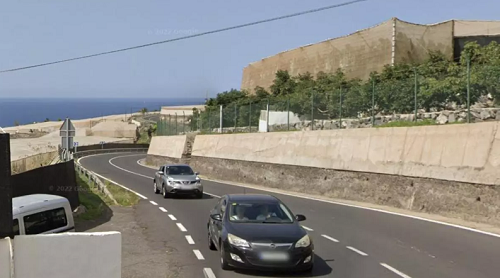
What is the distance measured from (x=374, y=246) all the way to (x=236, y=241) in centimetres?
446

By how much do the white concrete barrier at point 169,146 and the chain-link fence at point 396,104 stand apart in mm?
12134

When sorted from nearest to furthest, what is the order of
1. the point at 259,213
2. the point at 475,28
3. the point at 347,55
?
the point at 259,213, the point at 475,28, the point at 347,55

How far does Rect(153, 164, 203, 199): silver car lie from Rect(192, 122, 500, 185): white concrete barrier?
6469mm

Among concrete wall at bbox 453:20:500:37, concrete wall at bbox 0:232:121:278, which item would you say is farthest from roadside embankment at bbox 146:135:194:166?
concrete wall at bbox 0:232:121:278

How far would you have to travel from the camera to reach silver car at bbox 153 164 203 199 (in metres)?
27.1

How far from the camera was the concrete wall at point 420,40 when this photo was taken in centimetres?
4862

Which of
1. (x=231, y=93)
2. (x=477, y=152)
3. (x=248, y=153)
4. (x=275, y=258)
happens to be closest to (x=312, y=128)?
(x=248, y=153)

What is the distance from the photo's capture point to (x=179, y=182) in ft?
89.1

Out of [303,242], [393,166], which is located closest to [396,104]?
[393,166]

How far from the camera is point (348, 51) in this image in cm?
5356

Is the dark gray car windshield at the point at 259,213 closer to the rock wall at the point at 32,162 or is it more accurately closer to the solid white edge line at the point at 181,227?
the solid white edge line at the point at 181,227

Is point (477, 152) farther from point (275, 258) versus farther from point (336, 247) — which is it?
point (275, 258)

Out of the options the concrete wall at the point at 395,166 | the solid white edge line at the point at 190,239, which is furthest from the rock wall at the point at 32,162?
the solid white edge line at the point at 190,239

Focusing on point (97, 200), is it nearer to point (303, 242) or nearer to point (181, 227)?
point (181, 227)
